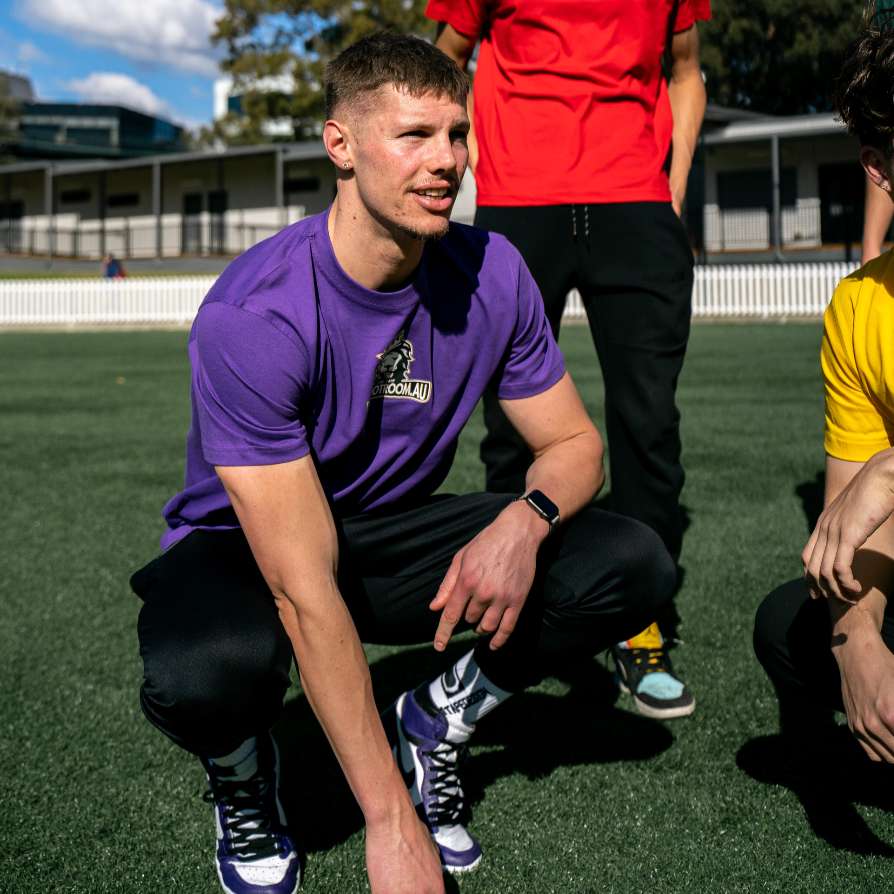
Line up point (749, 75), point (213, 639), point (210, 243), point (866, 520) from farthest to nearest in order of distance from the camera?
point (749, 75) < point (210, 243) < point (213, 639) < point (866, 520)

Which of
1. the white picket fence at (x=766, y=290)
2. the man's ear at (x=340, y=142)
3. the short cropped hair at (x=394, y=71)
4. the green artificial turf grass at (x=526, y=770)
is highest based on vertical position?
the white picket fence at (x=766, y=290)

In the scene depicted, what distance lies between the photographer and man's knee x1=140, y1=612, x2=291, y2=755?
1.73 metres

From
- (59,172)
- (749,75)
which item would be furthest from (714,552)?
(749,75)

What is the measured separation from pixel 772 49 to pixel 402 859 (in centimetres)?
4352

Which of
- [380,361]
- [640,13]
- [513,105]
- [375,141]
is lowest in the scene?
[380,361]

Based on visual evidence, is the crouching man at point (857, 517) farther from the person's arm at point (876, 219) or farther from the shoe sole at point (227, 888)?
the person's arm at point (876, 219)

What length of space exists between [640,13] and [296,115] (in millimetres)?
33799

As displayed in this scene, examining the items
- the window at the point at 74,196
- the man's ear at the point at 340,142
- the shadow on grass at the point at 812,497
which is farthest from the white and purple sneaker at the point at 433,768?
the window at the point at 74,196

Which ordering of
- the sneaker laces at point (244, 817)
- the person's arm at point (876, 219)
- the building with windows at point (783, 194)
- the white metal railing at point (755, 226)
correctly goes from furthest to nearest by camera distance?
1. the white metal railing at point (755, 226)
2. the building with windows at point (783, 194)
3. the person's arm at point (876, 219)
4. the sneaker laces at point (244, 817)

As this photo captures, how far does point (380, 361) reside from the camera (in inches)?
77.4

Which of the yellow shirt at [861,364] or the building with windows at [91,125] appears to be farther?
the building with windows at [91,125]

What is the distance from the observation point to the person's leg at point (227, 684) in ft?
5.72

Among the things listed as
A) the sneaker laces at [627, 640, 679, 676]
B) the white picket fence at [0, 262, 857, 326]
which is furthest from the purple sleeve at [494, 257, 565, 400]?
the white picket fence at [0, 262, 857, 326]

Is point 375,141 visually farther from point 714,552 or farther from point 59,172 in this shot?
point 59,172
